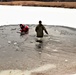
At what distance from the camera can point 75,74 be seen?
7945mm

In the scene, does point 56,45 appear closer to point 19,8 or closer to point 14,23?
point 14,23

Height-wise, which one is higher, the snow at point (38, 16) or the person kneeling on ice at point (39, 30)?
the person kneeling on ice at point (39, 30)

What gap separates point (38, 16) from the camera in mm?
21750

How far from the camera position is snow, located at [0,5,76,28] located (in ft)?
66.2

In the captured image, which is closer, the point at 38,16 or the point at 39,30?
the point at 39,30

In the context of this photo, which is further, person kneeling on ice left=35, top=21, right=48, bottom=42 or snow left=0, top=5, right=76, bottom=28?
snow left=0, top=5, right=76, bottom=28

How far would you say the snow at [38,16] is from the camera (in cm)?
2019

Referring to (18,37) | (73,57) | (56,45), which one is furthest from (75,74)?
(18,37)

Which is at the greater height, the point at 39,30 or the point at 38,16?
the point at 39,30

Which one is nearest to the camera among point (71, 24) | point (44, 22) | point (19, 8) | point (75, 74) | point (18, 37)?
point (75, 74)

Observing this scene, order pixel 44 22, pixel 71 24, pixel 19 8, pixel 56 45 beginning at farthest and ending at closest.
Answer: pixel 19 8, pixel 44 22, pixel 71 24, pixel 56 45

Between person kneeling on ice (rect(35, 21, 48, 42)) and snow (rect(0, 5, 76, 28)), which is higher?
person kneeling on ice (rect(35, 21, 48, 42))

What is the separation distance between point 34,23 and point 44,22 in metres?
0.85

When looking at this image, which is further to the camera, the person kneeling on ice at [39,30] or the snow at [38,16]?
the snow at [38,16]
